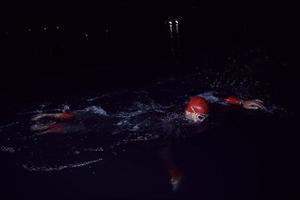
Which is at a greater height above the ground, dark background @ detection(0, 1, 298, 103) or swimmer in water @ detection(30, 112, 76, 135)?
dark background @ detection(0, 1, 298, 103)

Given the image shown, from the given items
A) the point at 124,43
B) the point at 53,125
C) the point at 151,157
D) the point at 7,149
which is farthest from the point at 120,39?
the point at 151,157

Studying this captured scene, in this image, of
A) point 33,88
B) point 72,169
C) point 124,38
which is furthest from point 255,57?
point 72,169

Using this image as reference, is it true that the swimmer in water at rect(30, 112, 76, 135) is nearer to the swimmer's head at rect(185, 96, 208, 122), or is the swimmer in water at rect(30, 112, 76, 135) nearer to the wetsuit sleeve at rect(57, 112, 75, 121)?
the wetsuit sleeve at rect(57, 112, 75, 121)

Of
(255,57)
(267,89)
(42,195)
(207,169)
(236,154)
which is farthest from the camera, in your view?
(255,57)

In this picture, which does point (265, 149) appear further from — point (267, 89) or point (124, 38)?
point (124, 38)

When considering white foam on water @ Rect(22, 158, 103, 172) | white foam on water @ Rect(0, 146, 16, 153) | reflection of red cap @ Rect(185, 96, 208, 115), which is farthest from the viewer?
white foam on water @ Rect(0, 146, 16, 153)

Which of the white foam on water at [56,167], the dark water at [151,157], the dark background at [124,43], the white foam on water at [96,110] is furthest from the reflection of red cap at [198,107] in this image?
the dark background at [124,43]

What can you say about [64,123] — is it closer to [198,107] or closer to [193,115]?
[193,115]

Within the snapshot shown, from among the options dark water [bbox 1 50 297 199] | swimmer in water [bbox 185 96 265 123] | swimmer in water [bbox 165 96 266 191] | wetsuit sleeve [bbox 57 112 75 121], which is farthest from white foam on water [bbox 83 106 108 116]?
swimmer in water [bbox 185 96 265 123]

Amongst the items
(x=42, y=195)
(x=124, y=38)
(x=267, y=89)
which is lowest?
(x=42, y=195)

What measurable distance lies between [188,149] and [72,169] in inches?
69.8

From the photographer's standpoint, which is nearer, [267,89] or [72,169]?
[72,169]

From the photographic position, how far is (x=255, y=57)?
10.1 metres

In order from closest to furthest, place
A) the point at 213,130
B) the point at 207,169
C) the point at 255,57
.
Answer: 1. the point at 207,169
2. the point at 213,130
3. the point at 255,57
